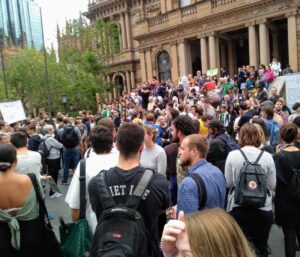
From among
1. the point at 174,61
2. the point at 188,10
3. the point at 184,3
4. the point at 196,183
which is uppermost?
the point at 184,3

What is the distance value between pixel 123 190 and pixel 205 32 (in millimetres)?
25342

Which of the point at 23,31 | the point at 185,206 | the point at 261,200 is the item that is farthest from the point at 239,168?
the point at 23,31

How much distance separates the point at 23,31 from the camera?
328 ft

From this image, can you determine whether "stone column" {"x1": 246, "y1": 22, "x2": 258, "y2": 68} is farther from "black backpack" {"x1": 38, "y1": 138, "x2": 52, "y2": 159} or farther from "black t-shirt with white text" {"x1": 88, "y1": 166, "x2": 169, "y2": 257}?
"black t-shirt with white text" {"x1": 88, "y1": 166, "x2": 169, "y2": 257}

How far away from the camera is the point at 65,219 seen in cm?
744

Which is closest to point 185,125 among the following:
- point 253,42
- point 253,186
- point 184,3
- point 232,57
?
point 253,186

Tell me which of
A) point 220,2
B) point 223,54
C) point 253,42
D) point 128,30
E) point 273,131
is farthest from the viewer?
point 128,30

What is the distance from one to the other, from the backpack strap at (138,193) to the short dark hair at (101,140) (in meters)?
0.96

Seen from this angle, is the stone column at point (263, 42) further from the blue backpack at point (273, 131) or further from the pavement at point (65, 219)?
the blue backpack at point (273, 131)

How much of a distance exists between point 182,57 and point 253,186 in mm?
26035

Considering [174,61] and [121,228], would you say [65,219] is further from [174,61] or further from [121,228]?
[174,61]

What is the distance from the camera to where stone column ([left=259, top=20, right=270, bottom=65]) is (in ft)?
76.4

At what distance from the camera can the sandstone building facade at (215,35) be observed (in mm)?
22969

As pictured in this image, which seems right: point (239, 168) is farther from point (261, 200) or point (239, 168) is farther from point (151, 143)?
point (151, 143)
